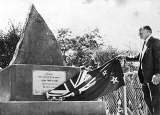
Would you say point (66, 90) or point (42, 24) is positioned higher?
point (42, 24)

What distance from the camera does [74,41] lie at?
40.8 metres

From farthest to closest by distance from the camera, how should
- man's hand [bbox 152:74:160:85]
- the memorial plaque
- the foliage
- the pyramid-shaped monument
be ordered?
the foliage, the pyramid-shaped monument, the memorial plaque, man's hand [bbox 152:74:160:85]

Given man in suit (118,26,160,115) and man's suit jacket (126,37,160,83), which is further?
man's suit jacket (126,37,160,83)

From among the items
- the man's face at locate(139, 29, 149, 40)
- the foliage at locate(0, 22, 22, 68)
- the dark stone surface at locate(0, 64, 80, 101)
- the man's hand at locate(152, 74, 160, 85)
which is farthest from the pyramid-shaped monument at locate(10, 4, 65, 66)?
the foliage at locate(0, 22, 22, 68)

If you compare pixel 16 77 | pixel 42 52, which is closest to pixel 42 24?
pixel 42 52

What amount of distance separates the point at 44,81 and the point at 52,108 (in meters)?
0.62

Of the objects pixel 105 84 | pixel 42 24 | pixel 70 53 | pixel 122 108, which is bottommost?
pixel 122 108

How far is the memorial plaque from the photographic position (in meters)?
6.79

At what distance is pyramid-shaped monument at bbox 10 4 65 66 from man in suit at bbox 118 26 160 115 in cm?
239

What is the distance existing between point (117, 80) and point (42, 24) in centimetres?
207

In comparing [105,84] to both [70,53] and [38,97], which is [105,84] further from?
[70,53]

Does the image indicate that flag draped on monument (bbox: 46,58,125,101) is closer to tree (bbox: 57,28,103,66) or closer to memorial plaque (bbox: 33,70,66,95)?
memorial plaque (bbox: 33,70,66,95)

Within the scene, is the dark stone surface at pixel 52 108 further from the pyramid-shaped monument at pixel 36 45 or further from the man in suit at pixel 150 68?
the man in suit at pixel 150 68

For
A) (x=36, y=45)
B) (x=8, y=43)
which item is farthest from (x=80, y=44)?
(x=36, y=45)
